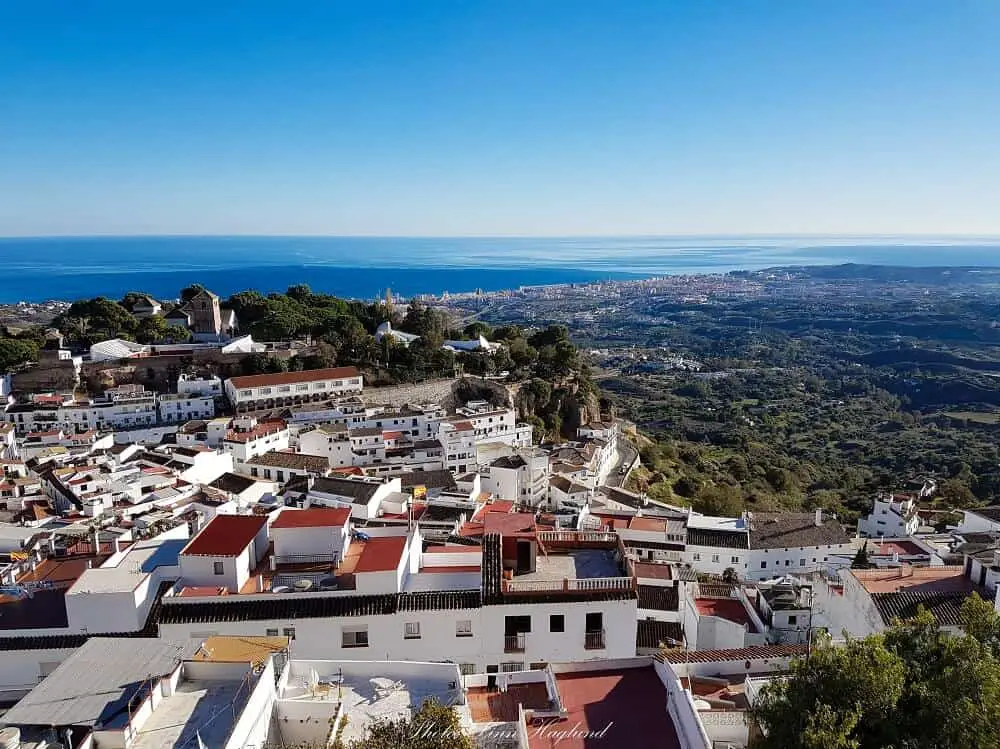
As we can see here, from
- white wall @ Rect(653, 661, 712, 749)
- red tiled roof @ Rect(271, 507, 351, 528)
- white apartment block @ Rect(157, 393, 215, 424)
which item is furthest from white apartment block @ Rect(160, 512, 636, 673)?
white apartment block @ Rect(157, 393, 215, 424)

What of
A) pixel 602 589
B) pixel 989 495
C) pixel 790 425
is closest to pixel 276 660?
pixel 602 589

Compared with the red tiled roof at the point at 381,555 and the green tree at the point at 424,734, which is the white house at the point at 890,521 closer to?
the red tiled roof at the point at 381,555

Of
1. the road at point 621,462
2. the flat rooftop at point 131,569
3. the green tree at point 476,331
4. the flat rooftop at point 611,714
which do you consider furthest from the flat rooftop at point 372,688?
the green tree at point 476,331

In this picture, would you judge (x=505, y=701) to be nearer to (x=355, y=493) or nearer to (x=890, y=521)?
(x=355, y=493)

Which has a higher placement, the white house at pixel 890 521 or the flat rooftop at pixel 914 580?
the flat rooftop at pixel 914 580

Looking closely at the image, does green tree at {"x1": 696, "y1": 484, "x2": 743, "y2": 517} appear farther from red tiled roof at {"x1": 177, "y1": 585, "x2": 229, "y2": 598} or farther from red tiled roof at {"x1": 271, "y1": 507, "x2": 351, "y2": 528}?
red tiled roof at {"x1": 177, "y1": 585, "x2": 229, "y2": 598}

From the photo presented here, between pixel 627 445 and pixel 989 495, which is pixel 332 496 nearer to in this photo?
pixel 627 445
